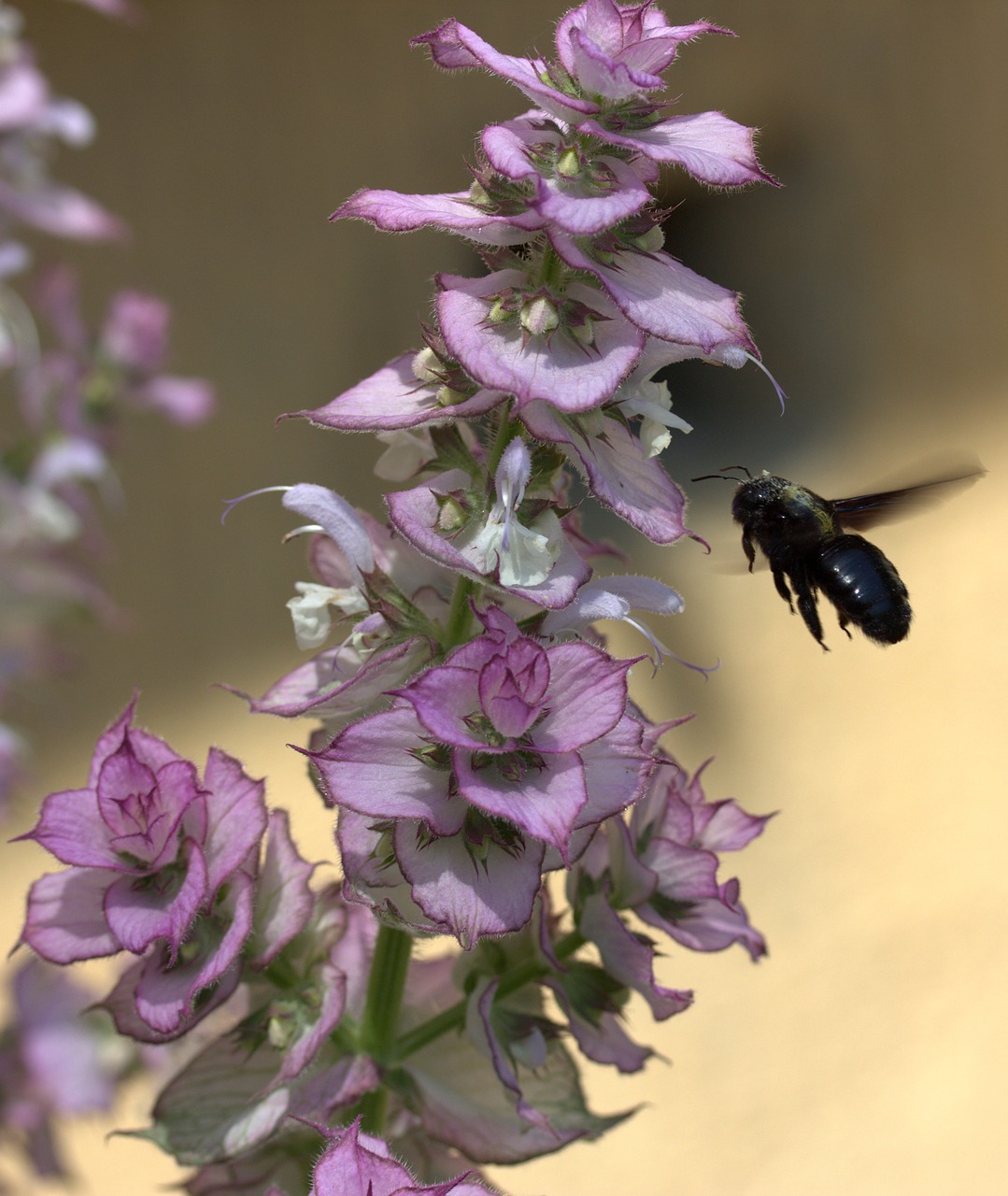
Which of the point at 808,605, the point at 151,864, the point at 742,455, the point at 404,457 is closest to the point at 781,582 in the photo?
the point at 808,605

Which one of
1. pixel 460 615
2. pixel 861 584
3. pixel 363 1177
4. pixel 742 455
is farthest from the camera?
pixel 742 455

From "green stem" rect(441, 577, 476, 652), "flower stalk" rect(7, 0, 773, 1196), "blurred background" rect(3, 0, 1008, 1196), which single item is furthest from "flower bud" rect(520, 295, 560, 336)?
"blurred background" rect(3, 0, 1008, 1196)

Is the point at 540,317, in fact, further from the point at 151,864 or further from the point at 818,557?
the point at 818,557

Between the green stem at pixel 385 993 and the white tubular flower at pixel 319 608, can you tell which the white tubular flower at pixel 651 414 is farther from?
the green stem at pixel 385 993

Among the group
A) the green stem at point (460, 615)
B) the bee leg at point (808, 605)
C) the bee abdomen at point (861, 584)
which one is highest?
the green stem at point (460, 615)

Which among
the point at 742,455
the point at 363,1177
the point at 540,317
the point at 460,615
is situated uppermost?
the point at 540,317

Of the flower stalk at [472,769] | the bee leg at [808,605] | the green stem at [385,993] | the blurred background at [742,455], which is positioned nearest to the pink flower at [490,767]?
the flower stalk at [472,769]

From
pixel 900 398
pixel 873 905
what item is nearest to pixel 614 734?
pixel 873 905

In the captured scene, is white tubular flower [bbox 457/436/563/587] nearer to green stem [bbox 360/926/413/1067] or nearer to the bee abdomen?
green stem [bbox 360/926/413/1067]
